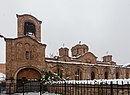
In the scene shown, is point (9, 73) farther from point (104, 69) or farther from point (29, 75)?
point (104, 69)

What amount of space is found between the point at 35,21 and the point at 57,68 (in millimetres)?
8103

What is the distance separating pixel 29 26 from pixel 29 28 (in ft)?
1.55

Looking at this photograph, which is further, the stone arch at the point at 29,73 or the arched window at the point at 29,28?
the arched window at the point at 29,28

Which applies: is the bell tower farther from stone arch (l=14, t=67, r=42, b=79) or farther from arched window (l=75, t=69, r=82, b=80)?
A: arched window (l=75, t=69, r=82, b=80)

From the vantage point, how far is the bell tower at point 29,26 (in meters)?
33.2

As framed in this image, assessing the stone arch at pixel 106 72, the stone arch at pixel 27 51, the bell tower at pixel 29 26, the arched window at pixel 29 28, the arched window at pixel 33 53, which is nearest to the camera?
the stone arch at pixel 27 51

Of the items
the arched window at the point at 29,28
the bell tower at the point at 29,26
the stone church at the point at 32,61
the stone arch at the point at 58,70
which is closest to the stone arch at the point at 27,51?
the stone church at the point at 32,61

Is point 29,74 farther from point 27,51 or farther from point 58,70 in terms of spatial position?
point 58,70

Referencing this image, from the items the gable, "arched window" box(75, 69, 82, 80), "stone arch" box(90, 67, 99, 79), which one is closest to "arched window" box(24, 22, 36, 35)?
"arched window" box(75, 69, 82, 80)

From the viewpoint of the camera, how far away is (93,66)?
128ft

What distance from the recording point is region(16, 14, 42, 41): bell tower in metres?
33.2

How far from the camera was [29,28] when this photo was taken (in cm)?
3431

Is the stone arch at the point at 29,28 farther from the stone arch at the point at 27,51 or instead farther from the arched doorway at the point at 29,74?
the arched doorway at the point at 29,74

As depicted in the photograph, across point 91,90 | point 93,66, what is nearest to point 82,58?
point 93,66
